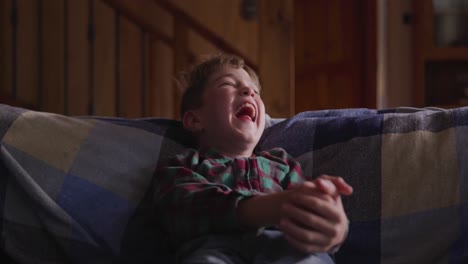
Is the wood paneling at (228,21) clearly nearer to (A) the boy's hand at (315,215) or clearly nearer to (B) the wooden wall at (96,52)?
(B) the wooden wall at (96,52)

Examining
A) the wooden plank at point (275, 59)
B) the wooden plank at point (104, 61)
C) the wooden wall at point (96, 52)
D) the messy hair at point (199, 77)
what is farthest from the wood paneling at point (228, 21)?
the messy hair at point (199, 77)

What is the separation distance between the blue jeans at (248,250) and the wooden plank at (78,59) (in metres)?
3.23

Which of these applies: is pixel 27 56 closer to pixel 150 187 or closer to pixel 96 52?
pixel 96 52

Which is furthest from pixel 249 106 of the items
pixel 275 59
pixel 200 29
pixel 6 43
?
pixel 6 43

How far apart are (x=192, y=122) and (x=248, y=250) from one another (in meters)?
0.41

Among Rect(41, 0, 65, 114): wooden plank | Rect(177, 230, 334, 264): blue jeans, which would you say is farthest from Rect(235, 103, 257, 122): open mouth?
Rect(41, 0, 65, 114): wooden plank

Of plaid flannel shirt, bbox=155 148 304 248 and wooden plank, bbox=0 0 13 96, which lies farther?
wooden plank, bbox=0 0 13 96

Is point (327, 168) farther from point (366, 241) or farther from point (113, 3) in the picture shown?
point (113, 3)

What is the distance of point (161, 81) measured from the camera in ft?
13.6

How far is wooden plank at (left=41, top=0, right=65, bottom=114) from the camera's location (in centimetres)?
409

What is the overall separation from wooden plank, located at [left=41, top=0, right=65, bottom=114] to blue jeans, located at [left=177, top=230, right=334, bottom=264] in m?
3.32

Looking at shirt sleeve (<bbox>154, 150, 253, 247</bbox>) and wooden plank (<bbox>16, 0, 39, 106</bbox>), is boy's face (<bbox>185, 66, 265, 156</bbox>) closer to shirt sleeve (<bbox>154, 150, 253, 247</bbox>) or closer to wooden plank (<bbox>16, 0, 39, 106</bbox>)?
shirt sleeve (<bbox>154, 150, 253, 247</bbox>)

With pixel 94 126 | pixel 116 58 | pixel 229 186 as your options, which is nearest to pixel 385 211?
Result: pixel 229 186

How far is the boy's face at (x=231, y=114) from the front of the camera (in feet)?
4.07
